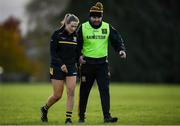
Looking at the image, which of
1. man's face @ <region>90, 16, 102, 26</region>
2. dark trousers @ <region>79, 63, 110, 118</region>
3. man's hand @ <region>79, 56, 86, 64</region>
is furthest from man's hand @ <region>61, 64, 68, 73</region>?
man's face @ <region>90, 16, 102, 26</region>

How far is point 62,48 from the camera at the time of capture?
15.3 metres

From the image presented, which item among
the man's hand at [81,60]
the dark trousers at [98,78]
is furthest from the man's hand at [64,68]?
the dark trousers at [98,78]

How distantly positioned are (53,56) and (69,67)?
14.9 inches

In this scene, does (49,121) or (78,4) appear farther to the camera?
(78,4)

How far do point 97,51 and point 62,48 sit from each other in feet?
2.32

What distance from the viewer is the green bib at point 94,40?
1545 cm

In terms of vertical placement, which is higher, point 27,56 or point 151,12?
point 151,12

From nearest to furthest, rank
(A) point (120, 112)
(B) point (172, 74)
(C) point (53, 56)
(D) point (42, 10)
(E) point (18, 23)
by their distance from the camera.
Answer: (C) point (53, 56) < (A) point (120, 112) < (B) point (172, 74) < (D) point (42, 10) < (E) point (18, 23)

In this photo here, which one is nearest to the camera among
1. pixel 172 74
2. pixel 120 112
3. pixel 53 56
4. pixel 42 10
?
pixel 53 56

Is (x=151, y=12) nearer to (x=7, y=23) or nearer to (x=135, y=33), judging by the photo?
(x=135, y=33)

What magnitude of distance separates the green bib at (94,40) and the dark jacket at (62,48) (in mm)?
258

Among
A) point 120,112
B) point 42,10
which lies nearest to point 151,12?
point 42,10

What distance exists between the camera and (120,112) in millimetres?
18969

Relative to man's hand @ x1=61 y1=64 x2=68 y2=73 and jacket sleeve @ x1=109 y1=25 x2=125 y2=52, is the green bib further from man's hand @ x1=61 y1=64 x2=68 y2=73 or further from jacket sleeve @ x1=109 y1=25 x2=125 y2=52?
man's hand @ x1=61 y1=64 x2=68 y2=73
